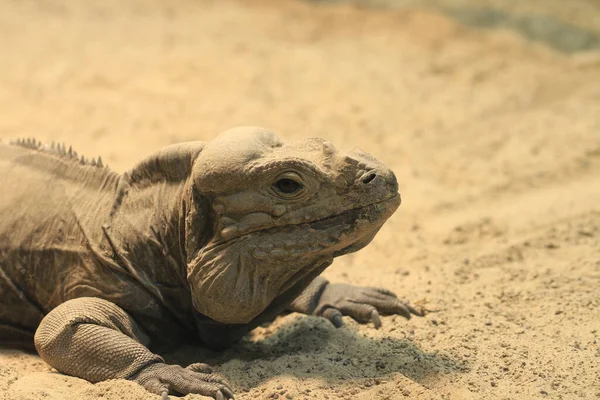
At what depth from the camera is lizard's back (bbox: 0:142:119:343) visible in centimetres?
508

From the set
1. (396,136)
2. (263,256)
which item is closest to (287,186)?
(263,256)

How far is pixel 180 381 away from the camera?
4.44 m

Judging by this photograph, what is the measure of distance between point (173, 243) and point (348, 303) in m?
1.46

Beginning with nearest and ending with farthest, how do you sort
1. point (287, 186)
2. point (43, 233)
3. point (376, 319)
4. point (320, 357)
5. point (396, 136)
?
point (287, 186)
point (320, 357)
point (43, 233)
point (376, 319)
point (396, 136)

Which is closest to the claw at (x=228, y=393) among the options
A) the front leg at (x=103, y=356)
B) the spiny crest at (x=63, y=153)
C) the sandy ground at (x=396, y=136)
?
the front leg at (x=103, y=356)

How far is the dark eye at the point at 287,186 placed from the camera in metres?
4.50

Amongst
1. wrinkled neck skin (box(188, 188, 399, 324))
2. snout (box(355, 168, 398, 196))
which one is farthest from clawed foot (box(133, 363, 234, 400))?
snout (box(355, 168, 398, 196))

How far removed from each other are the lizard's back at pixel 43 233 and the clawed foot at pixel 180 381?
88cm

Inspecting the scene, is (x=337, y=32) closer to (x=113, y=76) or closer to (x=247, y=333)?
(x=113, y=76)

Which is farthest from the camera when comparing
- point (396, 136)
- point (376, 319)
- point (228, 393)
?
point (396, 136)

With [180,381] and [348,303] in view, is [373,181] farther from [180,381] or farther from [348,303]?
[180,381]

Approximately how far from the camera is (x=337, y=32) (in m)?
13.6

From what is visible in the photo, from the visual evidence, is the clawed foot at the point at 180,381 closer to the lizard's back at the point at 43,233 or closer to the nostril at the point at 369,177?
the lizard's back at the point at 43,233

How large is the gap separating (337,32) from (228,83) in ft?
11.9
